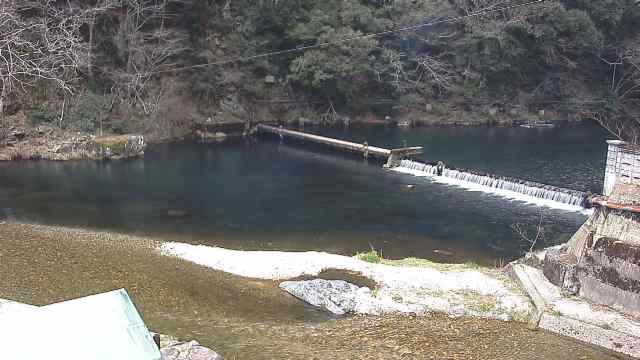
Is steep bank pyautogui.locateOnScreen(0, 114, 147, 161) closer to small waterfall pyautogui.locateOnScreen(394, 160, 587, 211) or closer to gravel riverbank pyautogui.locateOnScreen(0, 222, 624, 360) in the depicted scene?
small waterfall pyautogui.locateOnScreen(394, 160, 587, 211)

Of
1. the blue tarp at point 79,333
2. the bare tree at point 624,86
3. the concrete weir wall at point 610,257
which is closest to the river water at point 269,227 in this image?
the concrete weir wall at point 610,257

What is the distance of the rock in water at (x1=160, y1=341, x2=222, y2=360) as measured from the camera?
783 cm

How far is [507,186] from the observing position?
75.9ft

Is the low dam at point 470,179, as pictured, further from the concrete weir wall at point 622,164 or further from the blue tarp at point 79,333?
the blue tarp at point 79,333

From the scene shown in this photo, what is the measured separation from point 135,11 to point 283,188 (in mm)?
14218

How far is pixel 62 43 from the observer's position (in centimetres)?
2583

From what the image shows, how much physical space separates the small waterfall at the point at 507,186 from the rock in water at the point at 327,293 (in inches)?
471

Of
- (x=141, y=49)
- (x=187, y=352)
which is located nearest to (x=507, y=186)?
(x=187, y=352)

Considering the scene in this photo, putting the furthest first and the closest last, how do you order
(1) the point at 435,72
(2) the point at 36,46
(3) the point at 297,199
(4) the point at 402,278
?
(1) the point at 435,72 → (2) the point at 36,46 → (3) the point at 297,199 → (4) the point at 402,278

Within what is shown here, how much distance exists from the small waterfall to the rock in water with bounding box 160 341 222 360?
1622 cm

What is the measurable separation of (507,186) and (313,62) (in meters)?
16.7

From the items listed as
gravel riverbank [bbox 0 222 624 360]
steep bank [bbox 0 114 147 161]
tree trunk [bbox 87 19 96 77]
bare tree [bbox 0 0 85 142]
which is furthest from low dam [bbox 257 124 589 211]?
bare tree [bbox 0 0 85 142]

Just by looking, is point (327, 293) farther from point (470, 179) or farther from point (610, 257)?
point (470, 179)

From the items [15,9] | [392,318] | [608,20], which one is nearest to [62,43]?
[15,9]
